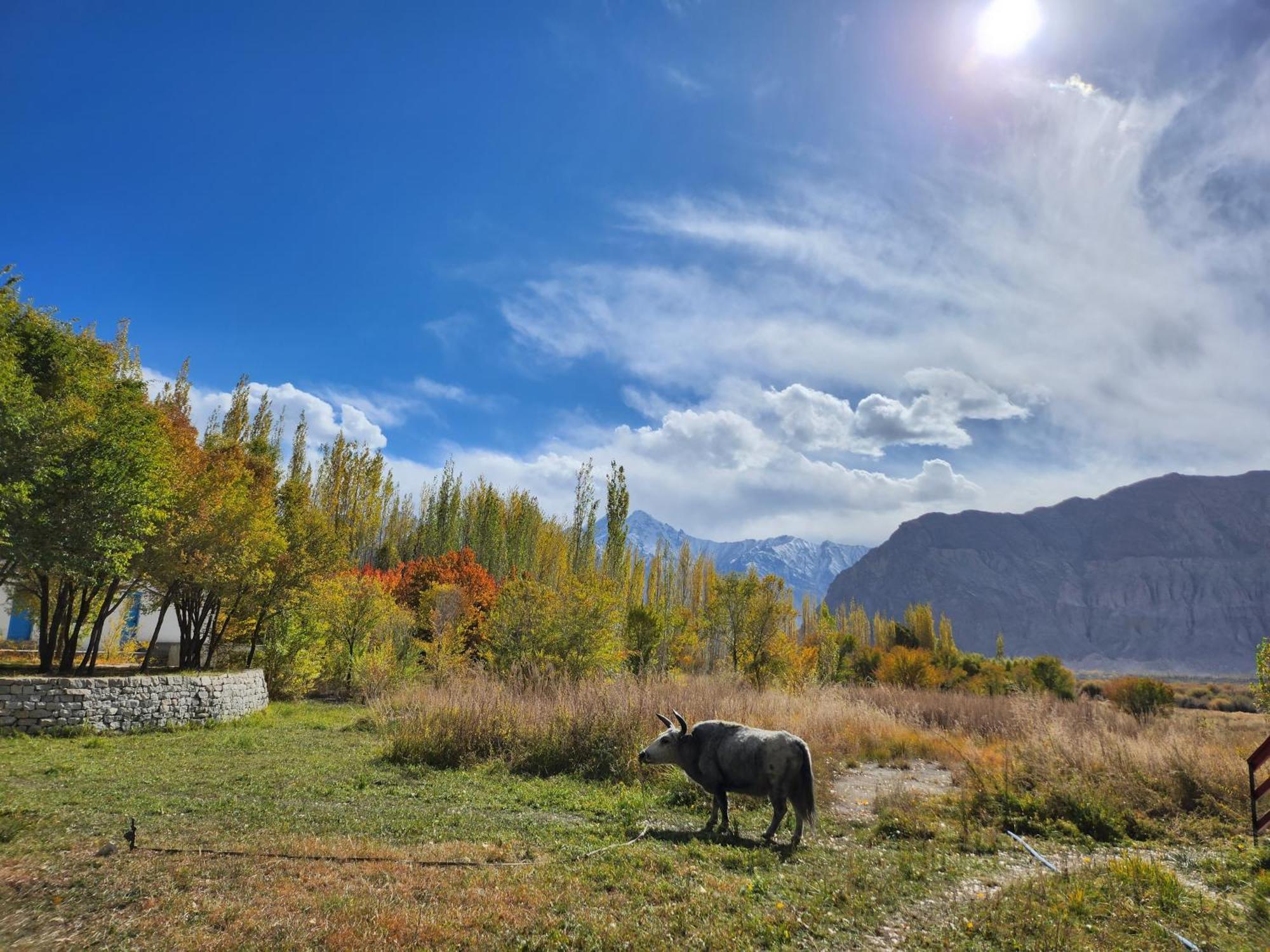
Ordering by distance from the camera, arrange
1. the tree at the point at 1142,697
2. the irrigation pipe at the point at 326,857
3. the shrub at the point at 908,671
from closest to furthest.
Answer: the irrigation pipe at the point at 326,857 < the tree at the point at 1142,697 < the shrub at the point at 908,671

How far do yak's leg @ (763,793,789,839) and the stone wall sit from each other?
17.2 meters

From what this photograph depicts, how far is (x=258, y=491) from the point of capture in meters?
25.2

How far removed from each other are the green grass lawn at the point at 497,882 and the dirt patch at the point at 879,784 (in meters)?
1.41

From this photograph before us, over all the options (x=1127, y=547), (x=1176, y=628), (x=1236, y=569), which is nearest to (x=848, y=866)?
(x=1176, y=628)

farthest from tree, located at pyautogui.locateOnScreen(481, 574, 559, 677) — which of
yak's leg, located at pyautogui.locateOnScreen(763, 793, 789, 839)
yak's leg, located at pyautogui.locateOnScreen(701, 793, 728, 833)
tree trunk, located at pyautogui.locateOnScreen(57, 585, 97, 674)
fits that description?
yak's leg, located at pyautogui.locateOnScreen(763, 793, 789, 839)

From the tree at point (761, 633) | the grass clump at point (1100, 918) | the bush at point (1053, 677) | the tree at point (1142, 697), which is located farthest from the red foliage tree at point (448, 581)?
the grass clump at point (1100, 918)

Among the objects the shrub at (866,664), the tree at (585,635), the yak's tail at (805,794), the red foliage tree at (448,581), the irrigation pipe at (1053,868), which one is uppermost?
the red foliage tree at (448,581)

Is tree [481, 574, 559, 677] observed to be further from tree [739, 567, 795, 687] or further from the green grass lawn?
the green grass lawn

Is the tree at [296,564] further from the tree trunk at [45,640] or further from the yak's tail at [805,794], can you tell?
the yak's tail at [805,794]

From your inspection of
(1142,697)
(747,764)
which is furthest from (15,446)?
(1142,697)

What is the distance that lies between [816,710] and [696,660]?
1818 centimetres

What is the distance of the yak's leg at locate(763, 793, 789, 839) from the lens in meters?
8.42

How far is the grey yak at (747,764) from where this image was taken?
842cm

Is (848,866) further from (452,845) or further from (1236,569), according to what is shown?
(1236,569)
